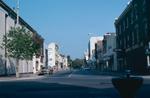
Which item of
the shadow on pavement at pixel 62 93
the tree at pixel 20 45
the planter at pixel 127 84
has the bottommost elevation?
the shadow on pavement at pixel 62 93

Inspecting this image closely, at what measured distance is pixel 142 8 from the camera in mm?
69375

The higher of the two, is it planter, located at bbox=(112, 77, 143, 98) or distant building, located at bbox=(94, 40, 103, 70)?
distant building, located at bbox=(94, 40, 103, 70)

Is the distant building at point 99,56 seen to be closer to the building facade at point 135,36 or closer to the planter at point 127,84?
the building facade at point 135,36

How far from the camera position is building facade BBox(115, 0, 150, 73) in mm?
66125

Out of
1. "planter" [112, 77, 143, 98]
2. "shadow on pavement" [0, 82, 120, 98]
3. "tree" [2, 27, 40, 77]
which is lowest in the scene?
"shadow on pavement" [0, 82, 120, 98]

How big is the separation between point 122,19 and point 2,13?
98.9ft

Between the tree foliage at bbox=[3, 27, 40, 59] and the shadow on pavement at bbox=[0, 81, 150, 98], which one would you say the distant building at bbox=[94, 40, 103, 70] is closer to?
the tree foliage at bbox=[3, 27, 40, 59]

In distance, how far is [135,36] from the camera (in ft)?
250

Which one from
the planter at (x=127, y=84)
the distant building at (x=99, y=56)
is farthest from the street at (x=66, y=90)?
the distant building at (x=99, y=56)

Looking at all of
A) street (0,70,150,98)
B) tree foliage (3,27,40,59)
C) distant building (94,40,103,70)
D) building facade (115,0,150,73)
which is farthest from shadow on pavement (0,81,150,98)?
distant building (94,40,103,70)

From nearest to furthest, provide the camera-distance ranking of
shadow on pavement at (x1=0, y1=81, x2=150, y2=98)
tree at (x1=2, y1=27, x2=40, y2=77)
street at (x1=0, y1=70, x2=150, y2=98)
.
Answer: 1. shadow on pavement at (x1=0, y1=81, x2=150, y2=98)
2. street at (x1=0, y1=70, x2=150, y2=98)
3. tree at (x1=2, y1=27, x2=40, y2=77)

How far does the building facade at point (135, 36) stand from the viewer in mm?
66125

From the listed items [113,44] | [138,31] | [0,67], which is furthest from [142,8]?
[113,44]

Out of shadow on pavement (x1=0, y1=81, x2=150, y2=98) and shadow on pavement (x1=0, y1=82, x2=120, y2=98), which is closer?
shadow on pavement (x1=0, y1=81, x2=150, y2=98)
